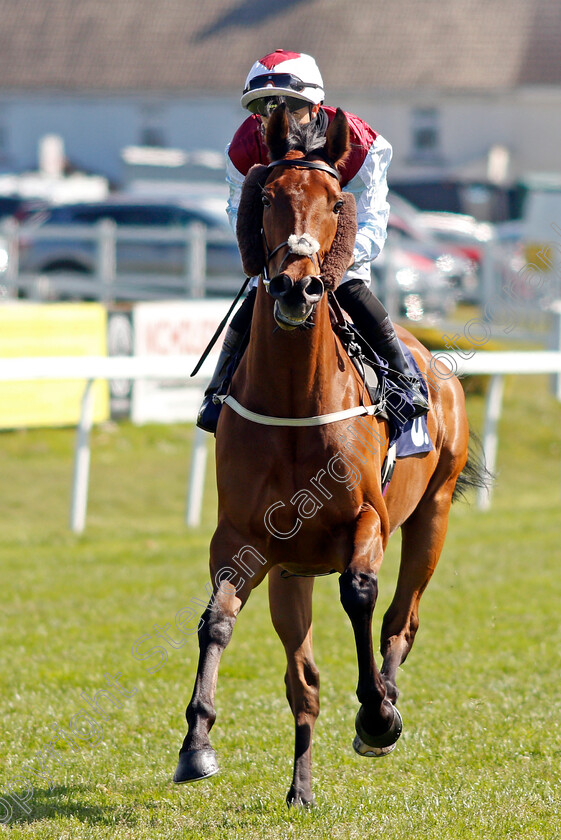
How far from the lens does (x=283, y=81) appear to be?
13.0 feet

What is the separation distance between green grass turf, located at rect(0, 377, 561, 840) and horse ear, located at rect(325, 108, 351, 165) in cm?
215

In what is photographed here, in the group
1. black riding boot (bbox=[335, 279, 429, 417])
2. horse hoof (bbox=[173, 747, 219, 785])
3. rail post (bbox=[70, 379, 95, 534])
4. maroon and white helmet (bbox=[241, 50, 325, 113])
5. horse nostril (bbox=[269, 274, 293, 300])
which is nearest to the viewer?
horse nostril (bbox=[269, 274, 293, 300])

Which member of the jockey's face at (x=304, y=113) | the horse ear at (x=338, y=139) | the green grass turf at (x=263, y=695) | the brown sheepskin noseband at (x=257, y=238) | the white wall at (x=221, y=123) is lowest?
→ the green grass turf at (x=263, y=695)

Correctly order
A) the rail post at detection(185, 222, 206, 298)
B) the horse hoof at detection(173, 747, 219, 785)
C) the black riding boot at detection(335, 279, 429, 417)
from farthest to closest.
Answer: the rail post at detection(185, 222, 206, 298), the black riding boot at detection(335, 279, 429, 417), the horse hoof at detection(173, 747, 219, 785)

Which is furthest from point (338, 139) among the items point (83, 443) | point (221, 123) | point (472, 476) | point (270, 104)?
point (221, 123)

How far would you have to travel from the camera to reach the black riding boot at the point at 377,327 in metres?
4.35

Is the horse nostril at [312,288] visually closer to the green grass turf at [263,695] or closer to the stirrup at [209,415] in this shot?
the stirrup at [209,415]

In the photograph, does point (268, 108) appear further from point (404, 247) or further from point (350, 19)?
point (350, 19)

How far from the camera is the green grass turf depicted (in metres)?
3.90

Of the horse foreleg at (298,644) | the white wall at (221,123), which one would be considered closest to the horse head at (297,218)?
the horse foreleg at (298,644)

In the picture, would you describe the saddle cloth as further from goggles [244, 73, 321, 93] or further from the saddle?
goggles [244, 73, 321, 93]

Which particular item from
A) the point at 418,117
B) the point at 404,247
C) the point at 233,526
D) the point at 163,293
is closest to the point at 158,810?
the point at 233,526

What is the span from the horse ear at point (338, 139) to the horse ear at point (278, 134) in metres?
0.14

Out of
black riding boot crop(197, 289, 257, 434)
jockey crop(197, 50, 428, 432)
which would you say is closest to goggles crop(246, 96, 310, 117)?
jockey crop(197, 50, 428, 432)
